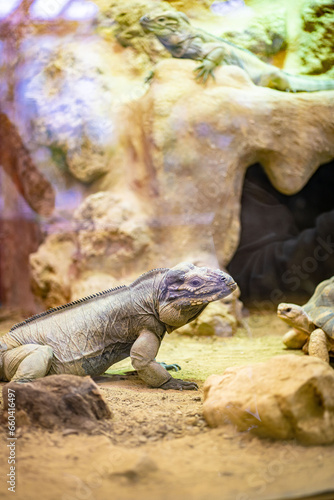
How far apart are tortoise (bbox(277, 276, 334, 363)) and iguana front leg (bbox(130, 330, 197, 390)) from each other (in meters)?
1.33

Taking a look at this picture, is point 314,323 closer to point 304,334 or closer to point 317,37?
point 304,334

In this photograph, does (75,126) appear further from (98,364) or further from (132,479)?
(132,479)

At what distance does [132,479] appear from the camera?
1923mm

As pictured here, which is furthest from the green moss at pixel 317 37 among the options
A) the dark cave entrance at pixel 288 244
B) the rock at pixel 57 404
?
the rock at pixel 57 404

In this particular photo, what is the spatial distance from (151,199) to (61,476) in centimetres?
326

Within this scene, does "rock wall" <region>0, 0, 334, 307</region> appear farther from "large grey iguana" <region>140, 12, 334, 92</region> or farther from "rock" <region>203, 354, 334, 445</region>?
"rock" <region>203, 354, 334, 445</region>

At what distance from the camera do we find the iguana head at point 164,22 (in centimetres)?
440

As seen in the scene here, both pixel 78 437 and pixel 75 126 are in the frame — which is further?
pixel 75 126

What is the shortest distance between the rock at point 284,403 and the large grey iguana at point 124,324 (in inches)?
44.2

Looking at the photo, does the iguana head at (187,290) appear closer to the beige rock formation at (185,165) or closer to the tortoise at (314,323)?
the beige rock formation at (185,165)

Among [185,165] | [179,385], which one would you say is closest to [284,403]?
[179,385]

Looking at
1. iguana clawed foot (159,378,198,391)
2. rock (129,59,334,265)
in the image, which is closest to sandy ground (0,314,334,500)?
iguana clawed foot (159,378,198,391)

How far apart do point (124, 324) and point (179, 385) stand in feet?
2.19

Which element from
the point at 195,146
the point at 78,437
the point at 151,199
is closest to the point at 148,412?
the point at 78,437
